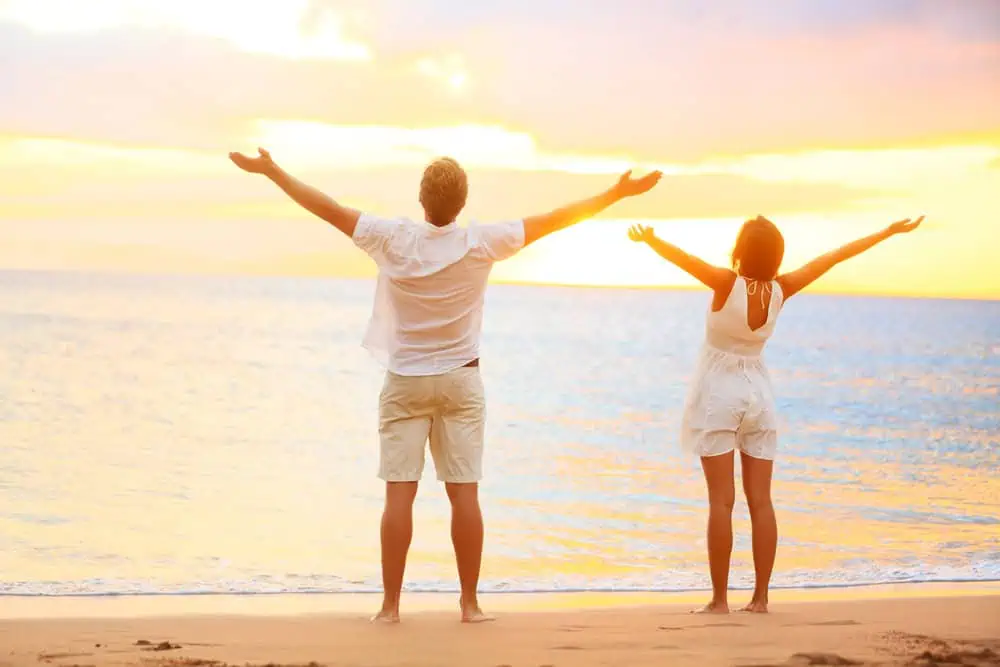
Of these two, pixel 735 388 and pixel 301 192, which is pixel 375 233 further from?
pixel 735 388

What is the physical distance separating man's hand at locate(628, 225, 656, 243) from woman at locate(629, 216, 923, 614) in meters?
0.29

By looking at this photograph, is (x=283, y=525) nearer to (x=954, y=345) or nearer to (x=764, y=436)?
(x=764, y=436)

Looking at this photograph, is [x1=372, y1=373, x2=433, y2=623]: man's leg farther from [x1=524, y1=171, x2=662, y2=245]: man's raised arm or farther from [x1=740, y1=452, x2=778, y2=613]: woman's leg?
[x1=740, y1=452, x2=778, y2=613]: woman's leg

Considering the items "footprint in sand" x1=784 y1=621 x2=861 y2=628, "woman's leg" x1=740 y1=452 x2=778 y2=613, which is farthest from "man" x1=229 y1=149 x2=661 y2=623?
"footprint in sand" x1=784 y1=621 x2=861 y2=628

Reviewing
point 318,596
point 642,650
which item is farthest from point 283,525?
point 642,650

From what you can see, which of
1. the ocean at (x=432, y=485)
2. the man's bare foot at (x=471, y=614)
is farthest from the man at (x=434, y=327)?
the ocean at (x=432, y=485)

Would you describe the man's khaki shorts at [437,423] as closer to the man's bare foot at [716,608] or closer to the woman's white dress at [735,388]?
the woman's white dress at [735,388]

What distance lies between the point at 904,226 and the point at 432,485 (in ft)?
18.0

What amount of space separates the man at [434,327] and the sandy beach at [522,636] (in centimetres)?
41

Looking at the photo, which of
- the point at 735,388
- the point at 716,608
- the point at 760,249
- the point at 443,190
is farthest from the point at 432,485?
the point at 443,190

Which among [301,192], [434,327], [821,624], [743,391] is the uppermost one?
[301,192]

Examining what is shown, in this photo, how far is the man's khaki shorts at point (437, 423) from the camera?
4496 millimetres

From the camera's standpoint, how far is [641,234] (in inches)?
184

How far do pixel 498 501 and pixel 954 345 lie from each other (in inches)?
1676
